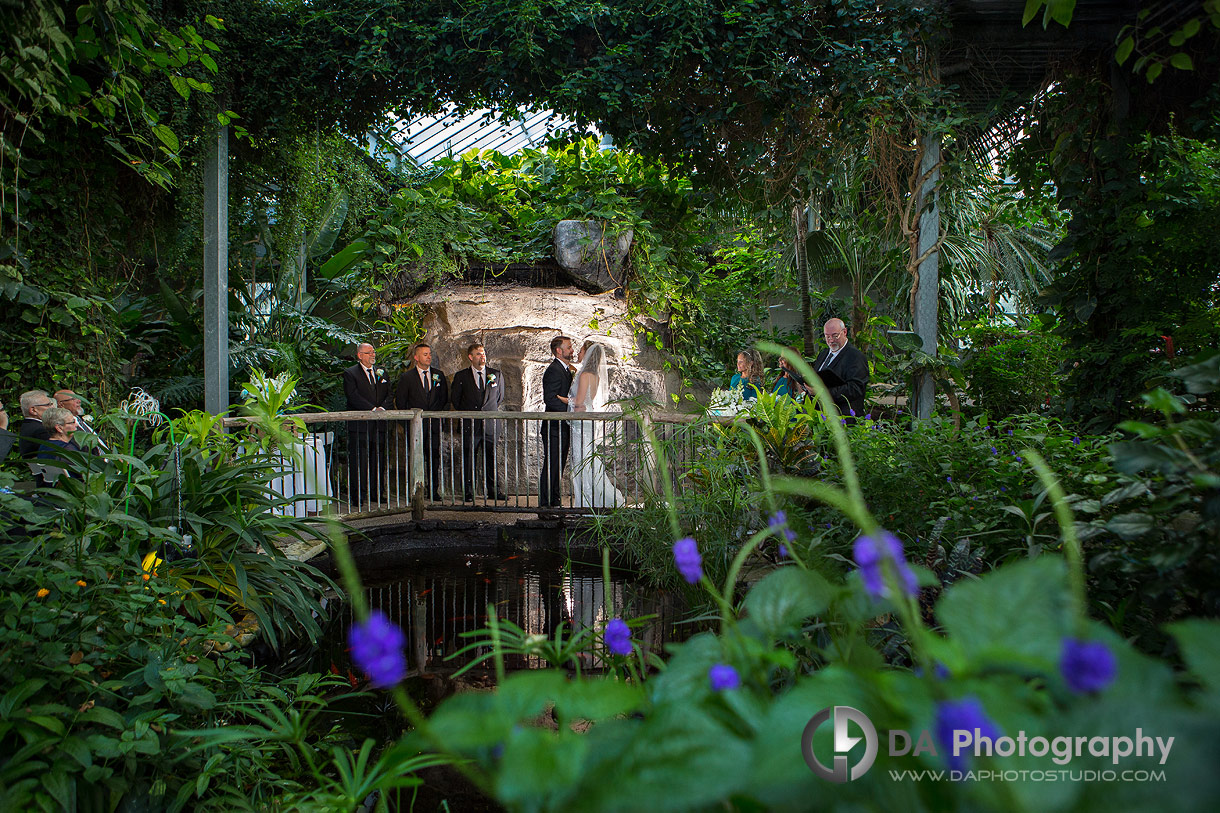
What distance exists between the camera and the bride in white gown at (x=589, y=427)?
6676 mm

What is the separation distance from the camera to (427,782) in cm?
234

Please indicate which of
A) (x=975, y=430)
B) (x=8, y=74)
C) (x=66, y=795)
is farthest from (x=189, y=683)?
(x=975, y=430)

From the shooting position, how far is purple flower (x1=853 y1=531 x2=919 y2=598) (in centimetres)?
58

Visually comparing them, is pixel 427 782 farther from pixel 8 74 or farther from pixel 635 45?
pixel 635 45

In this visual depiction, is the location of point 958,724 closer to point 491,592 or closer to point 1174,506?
point 1174,506

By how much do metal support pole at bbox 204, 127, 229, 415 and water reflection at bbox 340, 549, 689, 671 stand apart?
2.09 metres

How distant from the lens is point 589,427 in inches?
270

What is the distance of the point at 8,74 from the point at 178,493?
6.70 ft

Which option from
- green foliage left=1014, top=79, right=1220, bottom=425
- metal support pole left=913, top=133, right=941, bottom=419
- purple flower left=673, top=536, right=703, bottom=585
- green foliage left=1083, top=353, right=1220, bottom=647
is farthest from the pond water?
green foliage left=1014, top=79, right=1220, bottom=425

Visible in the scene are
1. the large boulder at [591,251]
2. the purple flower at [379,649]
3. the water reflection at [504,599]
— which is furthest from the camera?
the large boulder at [591,251]

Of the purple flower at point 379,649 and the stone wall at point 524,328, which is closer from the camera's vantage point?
the purple flower at point 379,649

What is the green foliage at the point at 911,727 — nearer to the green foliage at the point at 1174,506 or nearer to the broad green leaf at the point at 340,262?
the green foliage at the point at 1174,506

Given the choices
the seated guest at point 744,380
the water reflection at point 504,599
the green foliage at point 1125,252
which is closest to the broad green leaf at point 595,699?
the water reflection at point 504,599

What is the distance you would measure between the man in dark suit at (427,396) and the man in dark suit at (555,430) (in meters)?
1.00
